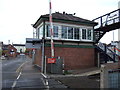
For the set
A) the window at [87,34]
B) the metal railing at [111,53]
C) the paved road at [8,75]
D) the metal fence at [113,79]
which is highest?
the window at [87,34]

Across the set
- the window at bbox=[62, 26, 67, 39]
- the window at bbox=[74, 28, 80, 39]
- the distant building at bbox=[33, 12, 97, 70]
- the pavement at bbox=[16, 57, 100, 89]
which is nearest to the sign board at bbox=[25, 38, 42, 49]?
the distant building at bbox=[33, 12, 97, 70]

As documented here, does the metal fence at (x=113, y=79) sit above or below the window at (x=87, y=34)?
below

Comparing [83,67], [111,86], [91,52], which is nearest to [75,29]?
[91,52]

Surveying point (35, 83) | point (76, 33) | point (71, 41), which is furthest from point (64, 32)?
point (35, 83)

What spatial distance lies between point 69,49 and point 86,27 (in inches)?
166

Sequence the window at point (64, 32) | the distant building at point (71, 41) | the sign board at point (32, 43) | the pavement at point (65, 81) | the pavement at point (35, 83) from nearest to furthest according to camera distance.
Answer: the pavement at point (35, 83), the pavement at point (65, 81), the sign board at point (32, 43), the distant building at point (71, 41), the window at point (64, 32)

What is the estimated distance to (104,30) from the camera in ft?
68.0

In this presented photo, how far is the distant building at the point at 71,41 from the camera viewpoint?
18812 mm

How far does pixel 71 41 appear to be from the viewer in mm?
19750

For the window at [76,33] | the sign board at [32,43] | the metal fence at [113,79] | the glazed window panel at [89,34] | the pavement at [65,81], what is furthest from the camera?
the glazed window panel at [89,34]

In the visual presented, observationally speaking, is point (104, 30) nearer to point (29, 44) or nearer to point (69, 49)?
point (69, 49)

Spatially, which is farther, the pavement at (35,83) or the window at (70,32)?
the window at (70,32)

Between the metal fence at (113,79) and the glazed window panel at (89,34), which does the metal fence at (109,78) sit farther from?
the glazed window panel at (89,34)

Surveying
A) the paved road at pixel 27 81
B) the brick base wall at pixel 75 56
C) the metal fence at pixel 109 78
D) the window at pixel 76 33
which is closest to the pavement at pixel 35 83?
the paved road at pixel 27 81
